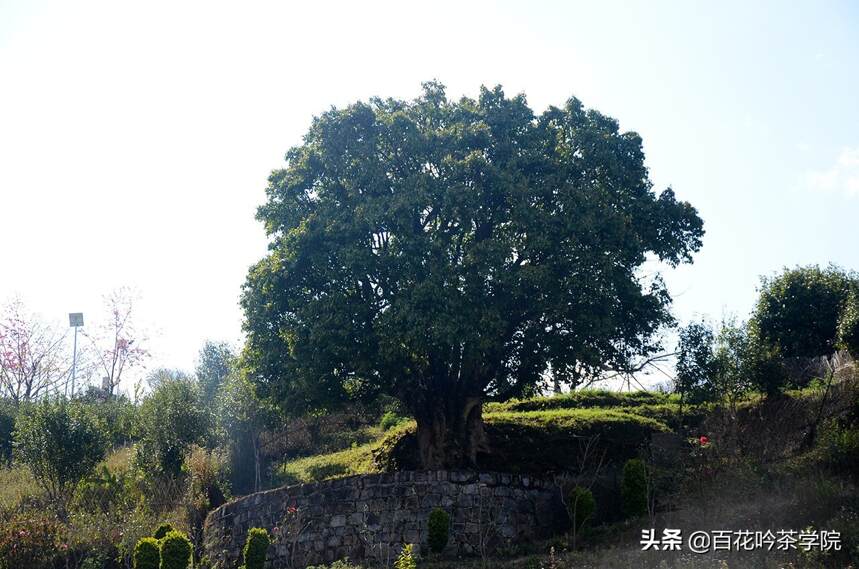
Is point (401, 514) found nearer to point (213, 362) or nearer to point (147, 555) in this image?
point (147, 555)

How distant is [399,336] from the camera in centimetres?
1684

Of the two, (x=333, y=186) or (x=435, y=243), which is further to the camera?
(x=333, y=186)

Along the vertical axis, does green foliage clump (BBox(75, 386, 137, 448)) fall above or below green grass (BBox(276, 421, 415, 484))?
above

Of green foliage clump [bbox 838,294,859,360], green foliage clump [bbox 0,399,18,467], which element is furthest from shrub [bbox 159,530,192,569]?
green foliage clump [bbox 0,399,18,467]

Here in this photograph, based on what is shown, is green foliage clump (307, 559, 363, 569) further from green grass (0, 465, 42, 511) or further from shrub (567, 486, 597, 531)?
green grass (0, 465, 42, 511)

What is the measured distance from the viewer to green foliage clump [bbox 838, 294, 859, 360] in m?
19.8

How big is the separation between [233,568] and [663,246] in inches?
467


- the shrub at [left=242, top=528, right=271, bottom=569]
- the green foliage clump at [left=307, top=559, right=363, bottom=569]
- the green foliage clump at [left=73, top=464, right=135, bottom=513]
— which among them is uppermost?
the green foliage clump at [left=73, top=464, right=135, bottom=513]

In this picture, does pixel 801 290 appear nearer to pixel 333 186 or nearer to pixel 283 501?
pixel 333 186

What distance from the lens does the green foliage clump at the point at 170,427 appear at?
79.5 feet

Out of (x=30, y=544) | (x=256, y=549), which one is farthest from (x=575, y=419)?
(x=30, y=544)

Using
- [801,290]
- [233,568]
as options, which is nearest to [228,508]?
[233,568]

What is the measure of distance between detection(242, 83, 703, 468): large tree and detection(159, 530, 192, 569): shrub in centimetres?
398

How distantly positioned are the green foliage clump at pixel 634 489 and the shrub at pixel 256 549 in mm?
6813
